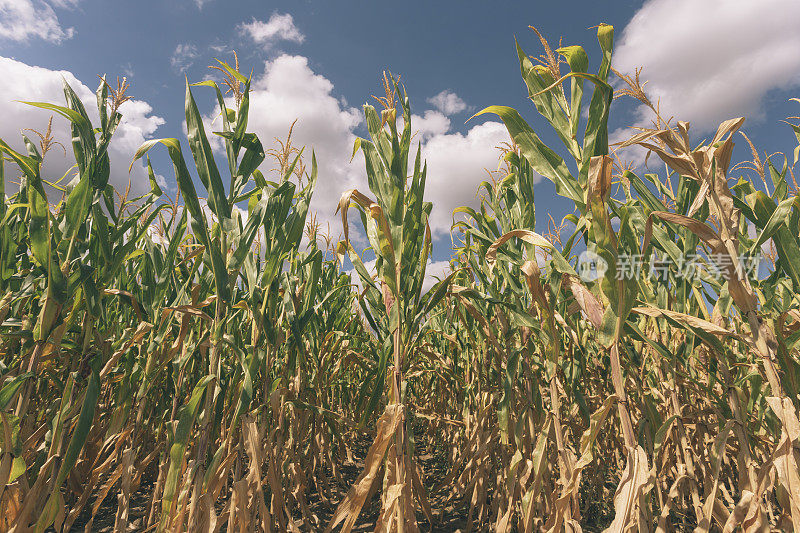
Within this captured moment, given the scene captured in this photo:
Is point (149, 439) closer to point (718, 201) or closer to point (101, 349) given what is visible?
point (101, 349)

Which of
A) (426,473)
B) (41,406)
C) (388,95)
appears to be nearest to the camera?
(388,95)

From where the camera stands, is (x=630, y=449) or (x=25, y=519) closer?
(x=630, y=449)

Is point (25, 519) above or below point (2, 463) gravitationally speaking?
below

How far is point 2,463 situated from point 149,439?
5.26 ft

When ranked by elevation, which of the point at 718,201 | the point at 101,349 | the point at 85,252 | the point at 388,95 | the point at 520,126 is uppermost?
the point at 388,95

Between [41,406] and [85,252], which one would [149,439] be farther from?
[85,252]

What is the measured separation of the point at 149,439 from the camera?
8.88ft

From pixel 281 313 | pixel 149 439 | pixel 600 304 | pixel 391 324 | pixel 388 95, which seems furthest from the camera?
pixel 149 439

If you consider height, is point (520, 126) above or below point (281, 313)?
above

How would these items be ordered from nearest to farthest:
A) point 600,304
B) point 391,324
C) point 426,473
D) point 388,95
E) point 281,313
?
point 600,304
point 391,324
point 388,95
point 281,313
point 426,473

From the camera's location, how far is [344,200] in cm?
149

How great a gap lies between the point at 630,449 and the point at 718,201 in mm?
913

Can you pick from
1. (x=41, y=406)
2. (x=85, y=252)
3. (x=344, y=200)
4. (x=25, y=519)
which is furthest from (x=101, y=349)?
(x=41, y=406)

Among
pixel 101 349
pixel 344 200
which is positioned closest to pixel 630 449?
pixel 344 200
